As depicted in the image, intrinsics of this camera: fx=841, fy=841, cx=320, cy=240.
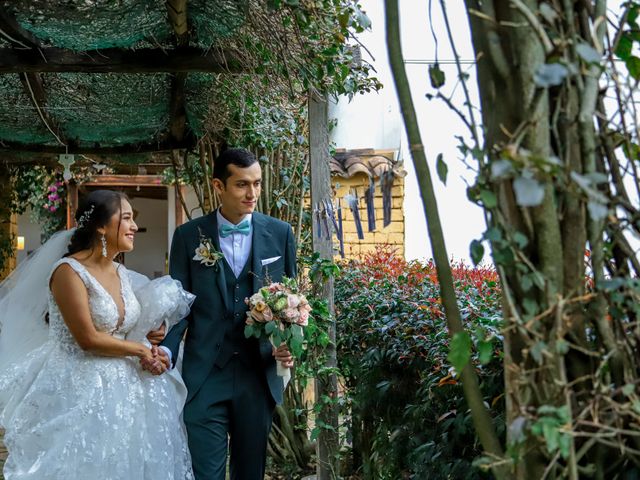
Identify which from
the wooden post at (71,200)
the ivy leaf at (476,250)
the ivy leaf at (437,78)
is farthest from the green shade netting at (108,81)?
the wooden post at (71,200)

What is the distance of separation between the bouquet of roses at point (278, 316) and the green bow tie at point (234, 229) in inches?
16.3

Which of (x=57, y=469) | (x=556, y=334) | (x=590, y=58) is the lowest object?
(x=57, y=469)

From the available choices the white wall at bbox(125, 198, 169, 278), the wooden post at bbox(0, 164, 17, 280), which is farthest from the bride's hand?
the white wall at bbox(125, 198, 169, 278)

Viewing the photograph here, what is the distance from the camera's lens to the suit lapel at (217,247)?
4168mm

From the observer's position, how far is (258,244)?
A: 14.1ft

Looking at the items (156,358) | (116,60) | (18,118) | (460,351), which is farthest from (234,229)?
(18,118)

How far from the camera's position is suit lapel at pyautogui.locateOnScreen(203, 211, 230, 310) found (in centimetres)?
417

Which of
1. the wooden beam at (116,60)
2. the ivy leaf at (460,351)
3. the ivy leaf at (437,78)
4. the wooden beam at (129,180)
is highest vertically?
the wooden beam at (116,60)

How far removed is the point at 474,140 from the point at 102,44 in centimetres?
394

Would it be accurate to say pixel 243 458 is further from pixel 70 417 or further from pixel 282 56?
pixel 282 56

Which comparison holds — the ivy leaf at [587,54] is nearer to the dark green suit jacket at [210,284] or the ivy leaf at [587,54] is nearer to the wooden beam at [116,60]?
the dark green suit jacket at [210,284]

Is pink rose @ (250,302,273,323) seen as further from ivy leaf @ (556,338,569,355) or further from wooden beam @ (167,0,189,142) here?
ivy leaf @ (556,338,569,355)

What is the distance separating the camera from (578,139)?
5.08 feet

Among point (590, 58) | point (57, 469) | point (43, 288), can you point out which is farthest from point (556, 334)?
point (43, 288)
